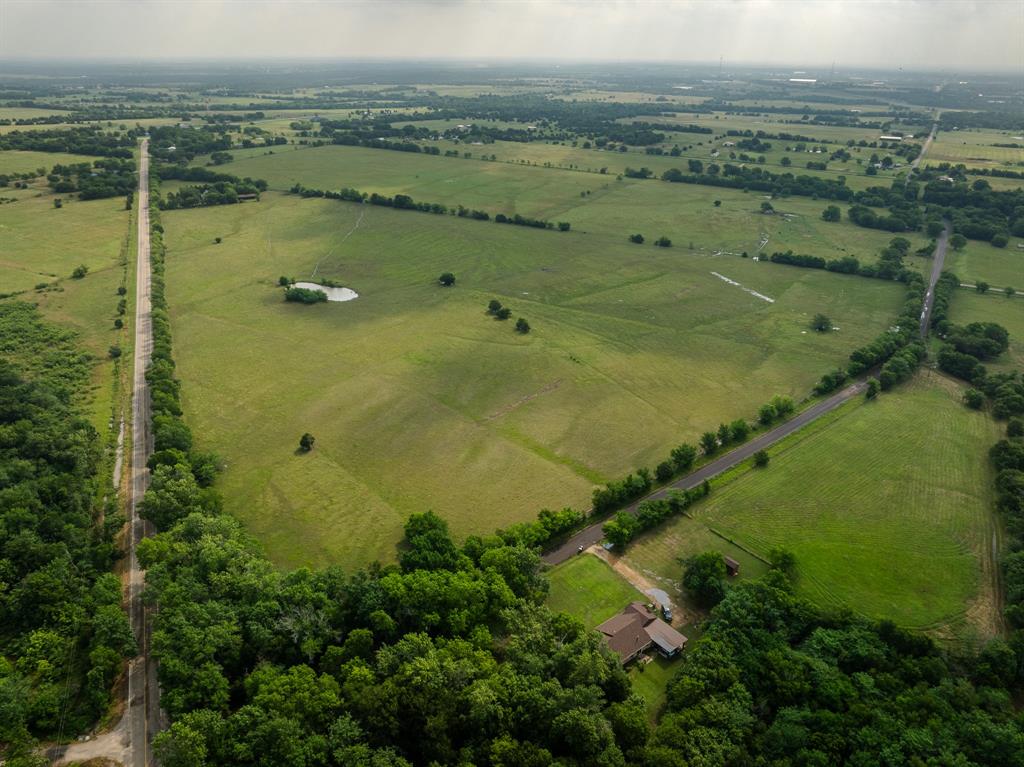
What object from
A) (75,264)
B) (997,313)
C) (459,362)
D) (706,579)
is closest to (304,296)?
(459,362)

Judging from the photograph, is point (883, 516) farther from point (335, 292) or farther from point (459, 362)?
point (335, 292)

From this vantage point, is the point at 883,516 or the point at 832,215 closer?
the point at 883,516

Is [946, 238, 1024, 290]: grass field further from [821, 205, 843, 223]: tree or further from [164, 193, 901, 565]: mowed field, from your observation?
[821, 205, 843, 223]: tree

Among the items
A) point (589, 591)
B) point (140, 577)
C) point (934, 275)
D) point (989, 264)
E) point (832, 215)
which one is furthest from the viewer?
point (832, 215)

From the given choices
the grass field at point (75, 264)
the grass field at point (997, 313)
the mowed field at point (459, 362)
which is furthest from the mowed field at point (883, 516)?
the grass field at point (75, 264)

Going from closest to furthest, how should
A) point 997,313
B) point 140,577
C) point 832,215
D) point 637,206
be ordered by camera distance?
point 140,577, point 997,313, point 832,215, point 637,206

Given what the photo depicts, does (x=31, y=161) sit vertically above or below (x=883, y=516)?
above

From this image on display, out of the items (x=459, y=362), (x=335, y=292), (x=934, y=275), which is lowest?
(x=459, y=362)
